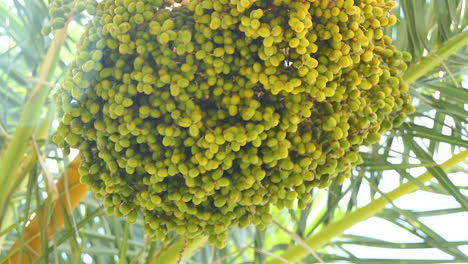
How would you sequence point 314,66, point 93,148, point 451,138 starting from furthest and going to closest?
1. point 451,138
2. point 93,148
3. point 314,66

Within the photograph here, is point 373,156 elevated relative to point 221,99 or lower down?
lower down

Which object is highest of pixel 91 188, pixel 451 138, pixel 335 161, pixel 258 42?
pixel 258 42

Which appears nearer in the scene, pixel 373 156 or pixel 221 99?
pixel 221 99

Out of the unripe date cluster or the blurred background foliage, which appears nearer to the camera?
the unripe date cluster

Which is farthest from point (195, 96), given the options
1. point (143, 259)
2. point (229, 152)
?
point (143, 259)

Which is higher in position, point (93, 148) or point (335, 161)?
point (93, 148)

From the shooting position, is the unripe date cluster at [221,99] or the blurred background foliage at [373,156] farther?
the blurred background foliage at [373,156]

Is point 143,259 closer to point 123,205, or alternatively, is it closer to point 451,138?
point 123,205

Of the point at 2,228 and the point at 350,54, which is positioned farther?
the point at 2,228
